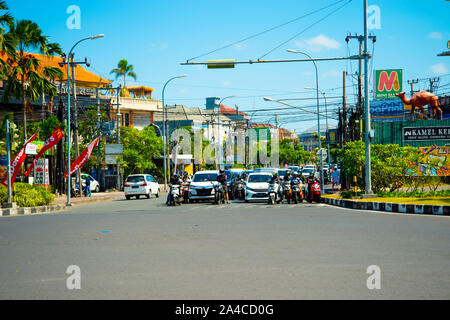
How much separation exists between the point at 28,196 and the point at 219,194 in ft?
30.9

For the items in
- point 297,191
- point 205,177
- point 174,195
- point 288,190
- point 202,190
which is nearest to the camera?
point 174,195

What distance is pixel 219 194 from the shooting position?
92.3 ft

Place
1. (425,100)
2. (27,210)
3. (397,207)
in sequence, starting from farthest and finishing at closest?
(425,100) → (27,210) → (397,207)

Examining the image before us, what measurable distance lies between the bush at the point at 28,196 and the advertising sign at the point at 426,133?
2751 centimetres

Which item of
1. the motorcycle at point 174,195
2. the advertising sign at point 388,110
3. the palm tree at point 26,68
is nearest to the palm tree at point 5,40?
the palm tree at point 26,68

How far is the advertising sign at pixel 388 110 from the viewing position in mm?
72812

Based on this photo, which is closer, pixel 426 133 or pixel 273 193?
pixel 273 193

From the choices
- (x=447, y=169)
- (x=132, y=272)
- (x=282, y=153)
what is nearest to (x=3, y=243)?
(x=132, y=272)

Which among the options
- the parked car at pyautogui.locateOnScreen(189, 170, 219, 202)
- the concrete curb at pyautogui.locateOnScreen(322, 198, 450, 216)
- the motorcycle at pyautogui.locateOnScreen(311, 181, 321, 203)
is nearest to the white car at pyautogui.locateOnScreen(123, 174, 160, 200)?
the parked car at pyautogui.locateOnScreen(189, 170, 219, 202)

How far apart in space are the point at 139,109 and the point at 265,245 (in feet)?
199

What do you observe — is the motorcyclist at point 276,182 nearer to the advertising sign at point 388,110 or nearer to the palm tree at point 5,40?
the palm tree at point 5,40

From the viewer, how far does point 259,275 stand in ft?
24.7

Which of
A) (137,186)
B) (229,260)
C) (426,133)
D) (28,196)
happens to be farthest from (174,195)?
(426,133)

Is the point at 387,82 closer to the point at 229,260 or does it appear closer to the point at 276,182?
the point at 276,182
